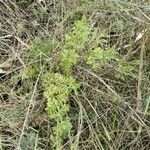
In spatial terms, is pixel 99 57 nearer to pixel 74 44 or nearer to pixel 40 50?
pixel 74 44

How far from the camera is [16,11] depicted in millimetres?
2443

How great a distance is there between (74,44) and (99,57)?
0.46 feet

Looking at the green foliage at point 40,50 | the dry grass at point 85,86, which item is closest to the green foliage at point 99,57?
the dry grass at point 85,86

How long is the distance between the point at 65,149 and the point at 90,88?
13.6 inches

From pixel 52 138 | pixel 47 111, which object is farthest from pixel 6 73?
pixel 52 138

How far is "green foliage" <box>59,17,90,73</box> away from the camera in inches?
77.9

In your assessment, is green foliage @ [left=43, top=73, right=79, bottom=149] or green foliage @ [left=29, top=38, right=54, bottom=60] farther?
green foliage @ [left=29, top=38, right=54, bottom=60]

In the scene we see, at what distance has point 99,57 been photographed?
78.0 inches

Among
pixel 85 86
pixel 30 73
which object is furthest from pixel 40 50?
pixel 85 86

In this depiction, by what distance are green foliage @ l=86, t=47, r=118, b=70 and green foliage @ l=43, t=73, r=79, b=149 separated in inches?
5.4

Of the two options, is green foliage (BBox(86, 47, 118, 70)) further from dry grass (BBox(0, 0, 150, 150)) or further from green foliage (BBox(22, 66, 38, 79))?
green foliage (BBox(22, 66, 38, 79))

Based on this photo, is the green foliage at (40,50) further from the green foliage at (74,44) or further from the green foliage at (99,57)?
the green foliage at (99,57)

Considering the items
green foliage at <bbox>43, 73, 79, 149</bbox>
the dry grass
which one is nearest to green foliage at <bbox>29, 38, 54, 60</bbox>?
the dry grass

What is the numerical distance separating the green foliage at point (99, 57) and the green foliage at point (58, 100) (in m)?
0.14
